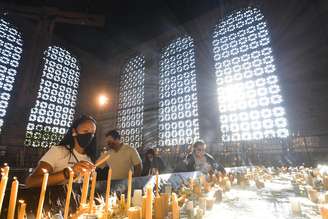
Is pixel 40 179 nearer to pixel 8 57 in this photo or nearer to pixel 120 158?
pixel 120 158

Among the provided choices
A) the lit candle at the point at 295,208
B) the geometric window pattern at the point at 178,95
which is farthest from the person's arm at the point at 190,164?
the geometric window pattern at the point at 178,95

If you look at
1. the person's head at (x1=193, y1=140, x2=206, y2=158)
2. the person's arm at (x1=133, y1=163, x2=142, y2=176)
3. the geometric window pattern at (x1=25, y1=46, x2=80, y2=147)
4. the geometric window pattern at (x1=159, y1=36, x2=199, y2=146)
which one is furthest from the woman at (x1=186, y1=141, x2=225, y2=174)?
the geometric window pattern at (x1=25, y1=46, x2=80, y2=147)

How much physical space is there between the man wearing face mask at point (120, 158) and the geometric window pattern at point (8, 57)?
10.3 meters

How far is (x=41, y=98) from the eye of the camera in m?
12.3

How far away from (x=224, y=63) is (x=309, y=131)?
5.04 m

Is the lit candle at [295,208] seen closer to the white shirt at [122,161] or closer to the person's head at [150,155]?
the white shirt at [122,161]

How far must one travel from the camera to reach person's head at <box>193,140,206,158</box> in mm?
4160

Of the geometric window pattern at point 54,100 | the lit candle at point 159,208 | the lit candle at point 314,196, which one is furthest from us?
the geometric window pattern at point 54,100

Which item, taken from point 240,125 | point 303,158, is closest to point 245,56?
point 240,125

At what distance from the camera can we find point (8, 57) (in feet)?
36.8

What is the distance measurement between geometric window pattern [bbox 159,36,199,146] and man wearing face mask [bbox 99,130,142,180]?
21.7ft

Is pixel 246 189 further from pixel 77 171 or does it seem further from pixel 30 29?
pixel 30 29

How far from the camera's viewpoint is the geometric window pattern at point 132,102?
1249 centimetres

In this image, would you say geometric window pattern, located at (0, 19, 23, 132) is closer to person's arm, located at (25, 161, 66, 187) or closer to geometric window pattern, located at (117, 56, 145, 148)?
geometric window pattern, located at (117, 56, 145, 148)
